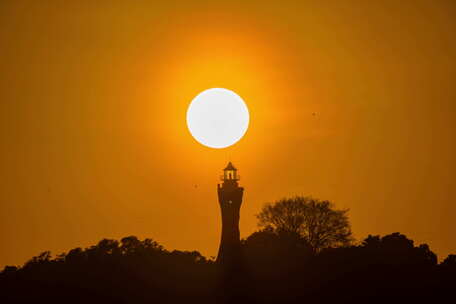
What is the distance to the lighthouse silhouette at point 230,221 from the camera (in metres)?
156

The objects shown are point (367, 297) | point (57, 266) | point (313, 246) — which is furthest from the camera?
point (313, 246)

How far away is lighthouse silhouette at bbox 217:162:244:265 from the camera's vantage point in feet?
513

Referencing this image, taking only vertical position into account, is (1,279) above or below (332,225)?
below

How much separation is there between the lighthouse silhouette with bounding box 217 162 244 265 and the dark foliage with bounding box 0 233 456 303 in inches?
65.7

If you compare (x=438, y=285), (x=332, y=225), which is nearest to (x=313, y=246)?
(x=332, y=225)

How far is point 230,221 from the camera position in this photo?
516ft

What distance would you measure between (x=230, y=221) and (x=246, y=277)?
6.90m

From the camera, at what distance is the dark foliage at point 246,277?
14750 centimetres

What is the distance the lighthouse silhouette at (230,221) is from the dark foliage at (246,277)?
1668 millimetres

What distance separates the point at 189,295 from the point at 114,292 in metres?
7.02

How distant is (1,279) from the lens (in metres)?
153

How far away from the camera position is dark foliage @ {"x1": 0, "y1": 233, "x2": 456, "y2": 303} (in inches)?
5807

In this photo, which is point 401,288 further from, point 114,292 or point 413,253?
point 114,292

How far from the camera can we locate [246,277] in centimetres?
15312
